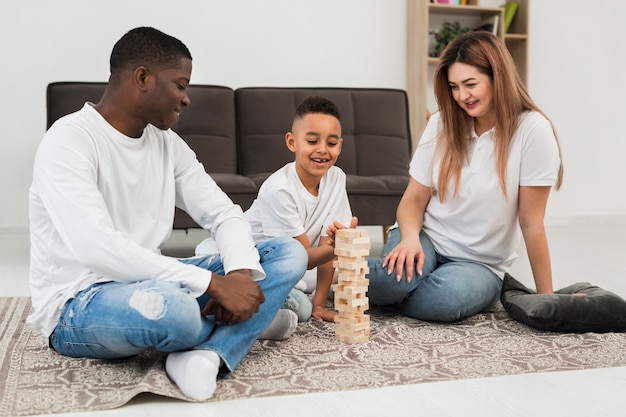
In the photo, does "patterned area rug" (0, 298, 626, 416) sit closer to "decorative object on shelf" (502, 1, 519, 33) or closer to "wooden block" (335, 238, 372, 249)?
"wooden block" (335, 238, 372, 249)

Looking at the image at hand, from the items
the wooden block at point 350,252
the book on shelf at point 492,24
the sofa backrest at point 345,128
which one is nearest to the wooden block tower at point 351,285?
the wooden block at point 350,252

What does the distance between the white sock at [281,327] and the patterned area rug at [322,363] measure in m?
0.02

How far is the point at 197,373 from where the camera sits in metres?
1.49

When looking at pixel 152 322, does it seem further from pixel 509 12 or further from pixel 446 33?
pixel 509 12

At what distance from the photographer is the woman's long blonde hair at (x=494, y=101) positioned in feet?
7.00

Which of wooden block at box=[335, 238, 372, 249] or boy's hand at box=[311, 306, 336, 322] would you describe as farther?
boy's hand at box=[311, 306, 336, 322]

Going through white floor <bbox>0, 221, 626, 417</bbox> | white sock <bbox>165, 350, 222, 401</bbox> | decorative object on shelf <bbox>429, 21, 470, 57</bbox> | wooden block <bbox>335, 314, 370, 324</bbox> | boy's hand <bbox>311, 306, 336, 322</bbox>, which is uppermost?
decorative object on shelf <bbox>429, 21, 470, 57</bbox>

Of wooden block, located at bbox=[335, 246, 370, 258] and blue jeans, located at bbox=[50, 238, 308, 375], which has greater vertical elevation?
wooden block, located at bbox=[335, 246, 370, 258]

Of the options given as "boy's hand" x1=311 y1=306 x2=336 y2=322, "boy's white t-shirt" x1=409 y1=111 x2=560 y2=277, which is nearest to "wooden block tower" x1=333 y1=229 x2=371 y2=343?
"boy's hand" x1=311 y1=306 x2=336 y2=322

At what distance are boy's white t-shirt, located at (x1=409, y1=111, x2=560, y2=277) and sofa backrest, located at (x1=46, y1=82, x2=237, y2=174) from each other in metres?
1.74

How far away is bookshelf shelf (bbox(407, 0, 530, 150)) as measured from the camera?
4930 mm

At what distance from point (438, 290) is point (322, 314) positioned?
1.16ft

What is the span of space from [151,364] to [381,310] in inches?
34.9

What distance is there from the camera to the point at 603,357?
1827 millimetres
